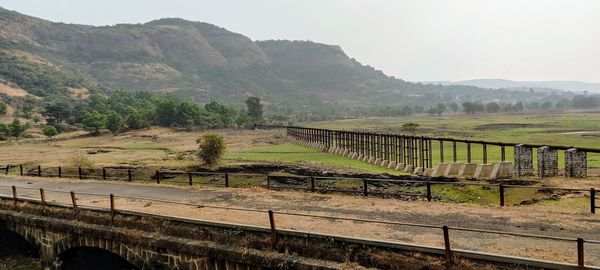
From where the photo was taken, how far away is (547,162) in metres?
21.8

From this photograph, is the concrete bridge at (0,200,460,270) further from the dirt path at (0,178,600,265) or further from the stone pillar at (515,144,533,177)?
the stone pillar at (515,144,533,177)

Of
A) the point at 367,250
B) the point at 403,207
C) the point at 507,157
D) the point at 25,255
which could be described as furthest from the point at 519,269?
the point at 507,157

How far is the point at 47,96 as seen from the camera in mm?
140250

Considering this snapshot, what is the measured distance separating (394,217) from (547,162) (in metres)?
11.4

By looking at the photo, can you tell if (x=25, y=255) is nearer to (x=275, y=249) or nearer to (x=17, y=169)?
(x=275, y=249)

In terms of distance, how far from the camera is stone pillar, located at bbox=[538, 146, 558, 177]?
2177 cm

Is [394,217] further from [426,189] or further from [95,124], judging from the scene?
[95,124]

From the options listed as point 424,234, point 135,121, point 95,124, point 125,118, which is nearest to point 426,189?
point 424,234

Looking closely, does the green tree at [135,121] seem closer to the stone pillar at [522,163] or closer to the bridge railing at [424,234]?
the bridge railing at [424,234]

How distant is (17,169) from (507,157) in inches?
1531

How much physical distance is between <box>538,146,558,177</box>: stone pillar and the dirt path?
23.4ft

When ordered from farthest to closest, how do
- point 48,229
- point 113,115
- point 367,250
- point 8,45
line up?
point 8,45 → point 113,115 → point 48,229 → point 367,250

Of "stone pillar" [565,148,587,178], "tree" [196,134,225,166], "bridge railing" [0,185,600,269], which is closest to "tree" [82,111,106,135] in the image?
"tree" [196,134,225,166]

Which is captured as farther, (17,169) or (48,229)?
(17,169)
